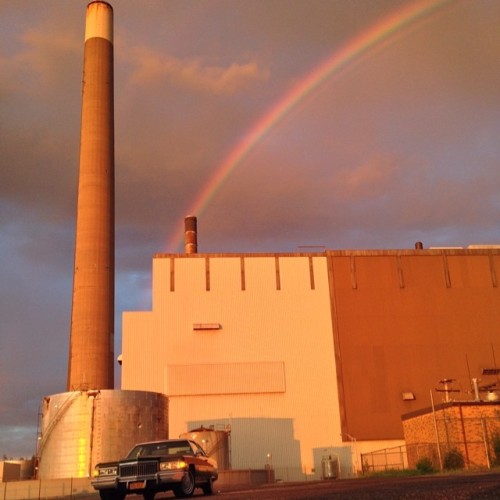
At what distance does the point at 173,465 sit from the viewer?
684 inches

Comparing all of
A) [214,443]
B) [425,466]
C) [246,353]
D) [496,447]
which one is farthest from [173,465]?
[246,353]

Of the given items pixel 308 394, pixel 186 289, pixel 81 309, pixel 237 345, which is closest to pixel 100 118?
pixel 81 309

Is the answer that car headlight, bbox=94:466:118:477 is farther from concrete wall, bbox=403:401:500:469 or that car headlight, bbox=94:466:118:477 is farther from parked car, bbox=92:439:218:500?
concrete wall, bbox=403:401:500:469

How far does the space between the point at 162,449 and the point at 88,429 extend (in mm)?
19926

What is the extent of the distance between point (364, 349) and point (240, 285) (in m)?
12.3

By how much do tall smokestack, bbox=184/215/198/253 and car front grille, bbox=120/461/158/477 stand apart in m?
47.6

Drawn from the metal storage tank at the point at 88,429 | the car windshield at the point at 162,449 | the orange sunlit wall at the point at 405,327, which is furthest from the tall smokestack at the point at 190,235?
the car windshield at the point at 162,449

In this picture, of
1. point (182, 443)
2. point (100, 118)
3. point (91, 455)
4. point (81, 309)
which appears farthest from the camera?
point (100, 118)

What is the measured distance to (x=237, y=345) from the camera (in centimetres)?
5759

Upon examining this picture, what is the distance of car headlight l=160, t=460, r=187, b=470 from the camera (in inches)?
682

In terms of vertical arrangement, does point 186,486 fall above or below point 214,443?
below

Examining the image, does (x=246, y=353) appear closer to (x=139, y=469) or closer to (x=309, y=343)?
(x=309, y=343)

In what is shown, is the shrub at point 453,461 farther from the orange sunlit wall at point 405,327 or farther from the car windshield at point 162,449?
the car windshield at point 162,449

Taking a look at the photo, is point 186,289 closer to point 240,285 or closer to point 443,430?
point 240,285
